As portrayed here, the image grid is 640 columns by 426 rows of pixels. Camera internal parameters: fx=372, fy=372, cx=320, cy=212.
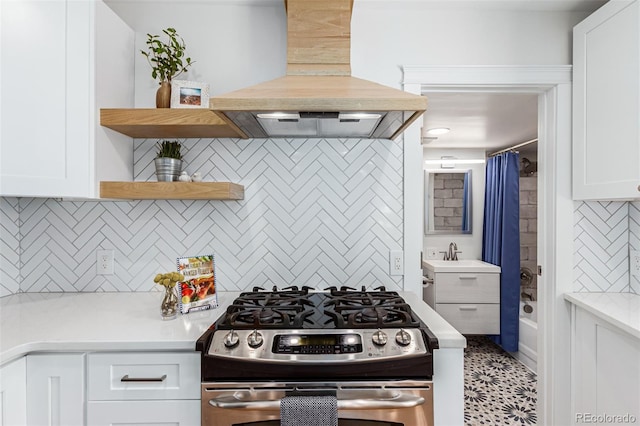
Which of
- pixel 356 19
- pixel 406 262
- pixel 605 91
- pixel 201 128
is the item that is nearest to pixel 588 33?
pixel 605 91

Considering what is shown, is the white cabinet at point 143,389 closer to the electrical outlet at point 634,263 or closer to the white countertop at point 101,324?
the white countertop at point 101,324

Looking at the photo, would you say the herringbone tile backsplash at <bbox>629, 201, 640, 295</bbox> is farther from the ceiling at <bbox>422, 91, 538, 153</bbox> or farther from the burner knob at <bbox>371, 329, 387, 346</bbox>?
the burner knob at <bbox>371, 329, 387, 346</bbox>

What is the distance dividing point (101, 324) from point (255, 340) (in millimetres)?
633

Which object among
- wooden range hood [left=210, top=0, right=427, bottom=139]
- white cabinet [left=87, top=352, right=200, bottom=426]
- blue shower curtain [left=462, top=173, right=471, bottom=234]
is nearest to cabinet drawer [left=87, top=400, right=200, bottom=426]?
white cabinet [left=87, top=352, right=200, bottom=426]

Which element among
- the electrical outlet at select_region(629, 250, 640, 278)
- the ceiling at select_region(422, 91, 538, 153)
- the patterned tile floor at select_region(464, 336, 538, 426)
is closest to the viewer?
the electrical outlet at select_region(629, 250, 640, 278)

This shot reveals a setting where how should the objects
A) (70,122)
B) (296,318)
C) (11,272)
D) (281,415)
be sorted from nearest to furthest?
1. (281,415)
2. (296,318)
3. (70,122)
4. (11,272)

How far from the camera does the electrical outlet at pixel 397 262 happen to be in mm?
1956

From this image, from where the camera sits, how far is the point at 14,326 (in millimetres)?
1381

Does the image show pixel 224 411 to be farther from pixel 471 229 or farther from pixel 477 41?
pixel 471 229

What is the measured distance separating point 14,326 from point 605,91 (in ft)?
8.67

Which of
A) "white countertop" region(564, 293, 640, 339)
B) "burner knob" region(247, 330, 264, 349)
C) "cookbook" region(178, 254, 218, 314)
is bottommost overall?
"burner knob" region(247, 330, 264, 349)

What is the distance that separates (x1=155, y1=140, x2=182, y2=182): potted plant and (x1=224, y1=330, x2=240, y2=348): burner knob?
855mm

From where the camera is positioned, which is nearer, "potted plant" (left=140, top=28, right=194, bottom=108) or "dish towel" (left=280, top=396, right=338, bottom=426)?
"dish towel" (left=280, top=396, right=338, bottom=426)

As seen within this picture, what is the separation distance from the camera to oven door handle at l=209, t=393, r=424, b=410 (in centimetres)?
119
